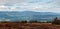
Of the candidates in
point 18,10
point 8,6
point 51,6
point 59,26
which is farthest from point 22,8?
point 59,26

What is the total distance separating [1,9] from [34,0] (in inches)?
14.5

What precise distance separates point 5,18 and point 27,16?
0.23 metres

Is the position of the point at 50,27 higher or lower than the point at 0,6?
lower

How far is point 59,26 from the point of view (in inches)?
45.6

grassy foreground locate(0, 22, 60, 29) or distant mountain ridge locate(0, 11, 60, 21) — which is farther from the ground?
distant mountain ridge locate(0, 11, 60, 21)

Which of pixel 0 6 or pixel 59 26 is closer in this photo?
pixel 59 26

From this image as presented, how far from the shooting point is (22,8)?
1.25 m

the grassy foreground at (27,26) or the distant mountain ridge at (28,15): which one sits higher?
the distant mountain ridge at (28,15)

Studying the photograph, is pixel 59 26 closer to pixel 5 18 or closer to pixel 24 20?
pixel 24 20

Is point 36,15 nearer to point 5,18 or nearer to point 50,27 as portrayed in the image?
point 50,27

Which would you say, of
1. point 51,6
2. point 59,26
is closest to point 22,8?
point 51,6

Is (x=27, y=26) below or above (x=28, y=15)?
below

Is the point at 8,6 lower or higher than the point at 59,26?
higher

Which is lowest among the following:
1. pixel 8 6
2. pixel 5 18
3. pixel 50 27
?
pixel 50 27
